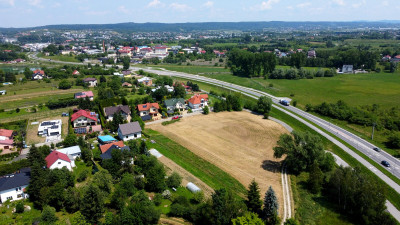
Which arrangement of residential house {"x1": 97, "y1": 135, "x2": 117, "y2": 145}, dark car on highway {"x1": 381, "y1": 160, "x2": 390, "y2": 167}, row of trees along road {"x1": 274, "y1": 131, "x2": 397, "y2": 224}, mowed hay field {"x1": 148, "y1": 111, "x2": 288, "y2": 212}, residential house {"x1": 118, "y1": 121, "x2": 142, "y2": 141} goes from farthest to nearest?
residential house {"x1": 118, "y1": 121, "x2": 142, "y2": 141}, residential house {"x1": 97, "y1": 135, "x2": 117, "y2": 145}, dark car on highway {"x1": 381, "y1": 160, "x2": 390, "y2": 167}, mowed hay field {"x1": 148, "y1": 111, "x2": 288, "y2": 212}, row of trees along road {"x1": 274, "y1": 131, "x2": 397, "y2": 224}

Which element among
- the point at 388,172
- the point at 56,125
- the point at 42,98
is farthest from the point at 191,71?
the point at 388,172

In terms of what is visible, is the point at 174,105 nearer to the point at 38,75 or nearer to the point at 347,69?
the point at 38,75

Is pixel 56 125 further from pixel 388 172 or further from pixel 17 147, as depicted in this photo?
pixel 388 172

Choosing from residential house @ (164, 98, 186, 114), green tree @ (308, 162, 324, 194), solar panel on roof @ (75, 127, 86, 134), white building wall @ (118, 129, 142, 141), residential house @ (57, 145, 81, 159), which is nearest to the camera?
green tree @ (308, 162, 324, 194)

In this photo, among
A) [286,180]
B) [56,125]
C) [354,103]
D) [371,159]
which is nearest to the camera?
[286,180]

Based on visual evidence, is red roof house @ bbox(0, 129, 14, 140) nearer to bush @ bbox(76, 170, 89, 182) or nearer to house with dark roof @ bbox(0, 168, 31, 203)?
house with dark roof @ bbox(0, 168, 31, 203)

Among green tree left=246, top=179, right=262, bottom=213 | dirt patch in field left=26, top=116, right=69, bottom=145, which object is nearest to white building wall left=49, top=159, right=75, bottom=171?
dirt patch in field left=26, top=116, right=69, bottom=145

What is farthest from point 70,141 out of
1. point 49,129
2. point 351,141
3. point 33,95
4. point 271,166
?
point 351,141

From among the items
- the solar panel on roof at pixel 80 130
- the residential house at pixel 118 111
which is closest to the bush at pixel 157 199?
the solar panel on roof at pixel 80 130
